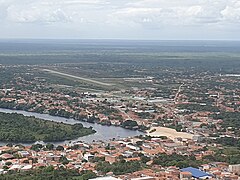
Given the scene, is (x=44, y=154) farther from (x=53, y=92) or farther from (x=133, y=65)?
(x=133, y=65)

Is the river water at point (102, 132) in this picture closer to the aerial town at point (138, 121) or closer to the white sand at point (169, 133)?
the aerial town at point (138, 121)

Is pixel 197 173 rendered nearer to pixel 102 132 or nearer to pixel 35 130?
pixel 102 132

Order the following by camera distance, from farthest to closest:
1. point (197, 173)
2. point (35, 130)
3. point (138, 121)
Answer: point (138, 121) < point (35, 130) < point (197, 173)

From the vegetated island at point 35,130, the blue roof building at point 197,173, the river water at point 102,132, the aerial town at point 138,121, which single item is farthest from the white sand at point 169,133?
the blue roof building at point 197,173

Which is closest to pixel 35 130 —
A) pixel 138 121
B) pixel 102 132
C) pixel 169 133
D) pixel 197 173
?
pixel 102 132

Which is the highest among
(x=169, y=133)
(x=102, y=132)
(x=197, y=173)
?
(x=197, y=173)

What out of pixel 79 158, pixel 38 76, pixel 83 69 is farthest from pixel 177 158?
pixel 83 69

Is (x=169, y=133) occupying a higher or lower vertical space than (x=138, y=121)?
higher

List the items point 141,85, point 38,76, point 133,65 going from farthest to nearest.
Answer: point 133,65 < point 38,76 < point 141,85

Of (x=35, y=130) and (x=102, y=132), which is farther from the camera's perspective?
(x=102, y=132)
